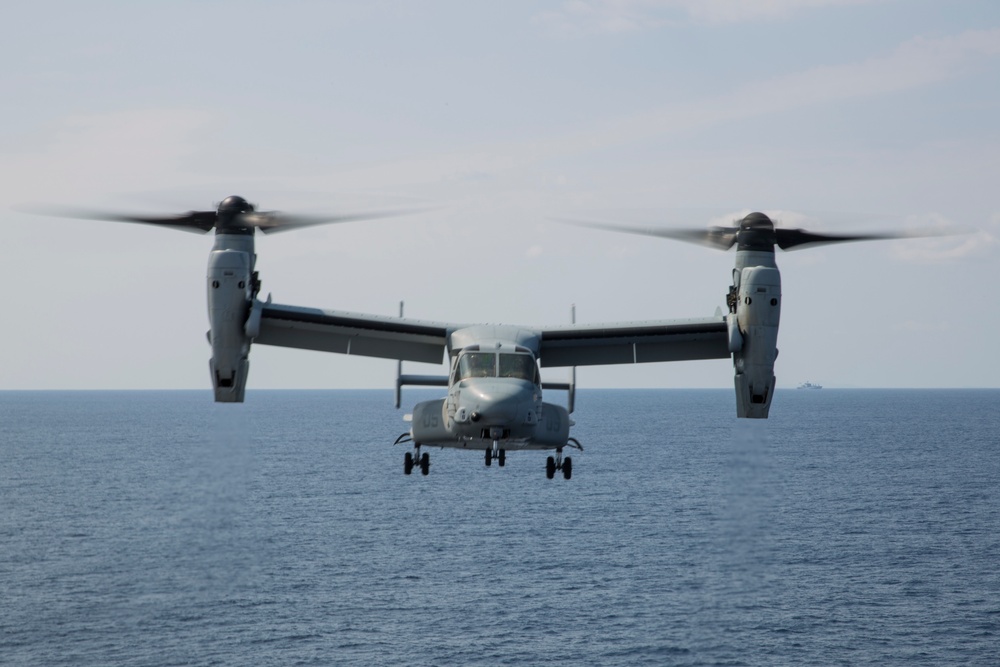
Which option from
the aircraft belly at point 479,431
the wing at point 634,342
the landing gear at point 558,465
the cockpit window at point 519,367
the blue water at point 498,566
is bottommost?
the blue water at point 498,566

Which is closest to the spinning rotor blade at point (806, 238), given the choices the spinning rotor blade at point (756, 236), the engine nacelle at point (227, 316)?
the spinning rotor blade at point (756, 236)

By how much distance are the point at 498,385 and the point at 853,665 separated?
161ft

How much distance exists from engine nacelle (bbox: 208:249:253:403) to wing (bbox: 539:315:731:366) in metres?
8.03

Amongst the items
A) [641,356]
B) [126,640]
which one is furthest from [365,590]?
[641,356]

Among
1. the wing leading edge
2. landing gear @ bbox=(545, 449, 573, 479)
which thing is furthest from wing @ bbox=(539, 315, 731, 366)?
landing gear @ bbox=(545, 449, 573, 479)

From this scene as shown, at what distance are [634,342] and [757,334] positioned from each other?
441 cm

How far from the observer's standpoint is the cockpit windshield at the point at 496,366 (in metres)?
25.2

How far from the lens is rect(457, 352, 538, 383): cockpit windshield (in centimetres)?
2522

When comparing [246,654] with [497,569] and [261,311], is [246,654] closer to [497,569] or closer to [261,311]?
[497,569]

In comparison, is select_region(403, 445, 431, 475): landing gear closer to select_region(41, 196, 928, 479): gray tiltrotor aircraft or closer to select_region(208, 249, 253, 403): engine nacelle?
select_region(41, 196, 928, 479): gray tiltrotor aircraft

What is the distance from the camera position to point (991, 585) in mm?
79500

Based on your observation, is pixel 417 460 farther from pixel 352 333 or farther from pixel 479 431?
pixel 479 431

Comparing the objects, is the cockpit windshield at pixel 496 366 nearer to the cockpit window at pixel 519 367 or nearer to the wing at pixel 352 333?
the cockpit window at pixel 519 367

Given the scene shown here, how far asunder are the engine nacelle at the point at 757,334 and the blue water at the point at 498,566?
3.38m
